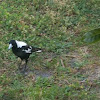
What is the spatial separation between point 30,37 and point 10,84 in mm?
1846

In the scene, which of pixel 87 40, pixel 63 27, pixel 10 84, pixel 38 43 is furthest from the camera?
pixel 63 27

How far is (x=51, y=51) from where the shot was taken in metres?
6.74

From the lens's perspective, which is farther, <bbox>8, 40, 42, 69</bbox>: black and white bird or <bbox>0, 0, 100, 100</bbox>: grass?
<bbox>8, 40, 42, 69</bbox>: black and white bird

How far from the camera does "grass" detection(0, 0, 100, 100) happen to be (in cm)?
527

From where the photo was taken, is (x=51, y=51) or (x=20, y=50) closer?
(x=20, y=50)

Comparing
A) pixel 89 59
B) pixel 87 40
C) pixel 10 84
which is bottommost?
pixel 10 84

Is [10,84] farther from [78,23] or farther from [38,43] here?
[78,23]

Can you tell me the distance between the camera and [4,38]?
6.93 metres

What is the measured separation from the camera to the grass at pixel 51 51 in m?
5.27

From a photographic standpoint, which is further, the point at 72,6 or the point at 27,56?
the point at 72,6

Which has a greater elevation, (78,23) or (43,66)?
(78,23)

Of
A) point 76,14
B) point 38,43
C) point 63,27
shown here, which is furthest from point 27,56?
point 76,14

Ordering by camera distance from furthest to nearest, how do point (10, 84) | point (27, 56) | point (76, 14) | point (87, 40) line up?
point (76, 14) < point (27, 56) < point (10, 84) < point (87, 40)

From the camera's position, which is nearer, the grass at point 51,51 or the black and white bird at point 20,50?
the grass at point 51,51
